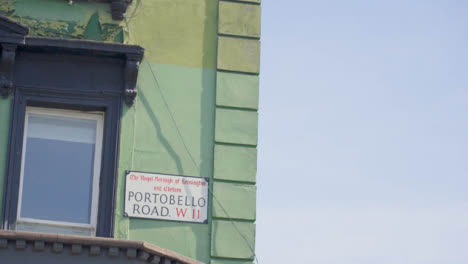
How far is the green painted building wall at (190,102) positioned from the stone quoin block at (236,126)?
1 centimetres

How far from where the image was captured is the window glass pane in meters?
14.1

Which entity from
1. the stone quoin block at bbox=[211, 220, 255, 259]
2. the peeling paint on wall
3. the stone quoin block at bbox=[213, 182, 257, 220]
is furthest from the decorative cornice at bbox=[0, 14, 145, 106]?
the stone quoin block at bbox=[211, 220, 255, 259]

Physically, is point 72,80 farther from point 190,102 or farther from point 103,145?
point 190,102

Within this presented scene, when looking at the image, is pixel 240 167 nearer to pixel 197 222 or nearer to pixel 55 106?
→ pixel 197 222

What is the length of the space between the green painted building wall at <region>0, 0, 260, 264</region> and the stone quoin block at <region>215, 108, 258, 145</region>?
0.6 inches

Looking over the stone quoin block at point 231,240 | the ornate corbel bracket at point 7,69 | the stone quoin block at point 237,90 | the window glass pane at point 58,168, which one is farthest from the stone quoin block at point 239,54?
the ornate corbel bracket at point 7,69

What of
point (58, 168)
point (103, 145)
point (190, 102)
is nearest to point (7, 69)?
point (58, 168)

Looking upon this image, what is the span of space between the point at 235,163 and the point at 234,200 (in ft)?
1.82

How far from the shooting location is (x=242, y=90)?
14961 mm

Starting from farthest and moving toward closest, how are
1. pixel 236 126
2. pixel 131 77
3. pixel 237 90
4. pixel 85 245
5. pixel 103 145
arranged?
pixel 237 90 → pixel 236 126 → pixel 131 77 → pixel 103 145 → pixel 85 245

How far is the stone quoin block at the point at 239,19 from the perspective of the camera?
15234 millimetres

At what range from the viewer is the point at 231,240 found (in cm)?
1411

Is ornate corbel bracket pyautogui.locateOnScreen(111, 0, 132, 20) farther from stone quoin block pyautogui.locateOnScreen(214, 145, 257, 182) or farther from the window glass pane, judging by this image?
stone quoin block pyautogui.locateOnScreen(214, 145, 257, 182)

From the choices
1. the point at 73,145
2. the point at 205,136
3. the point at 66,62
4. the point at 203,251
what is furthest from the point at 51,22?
the point at 203,251
